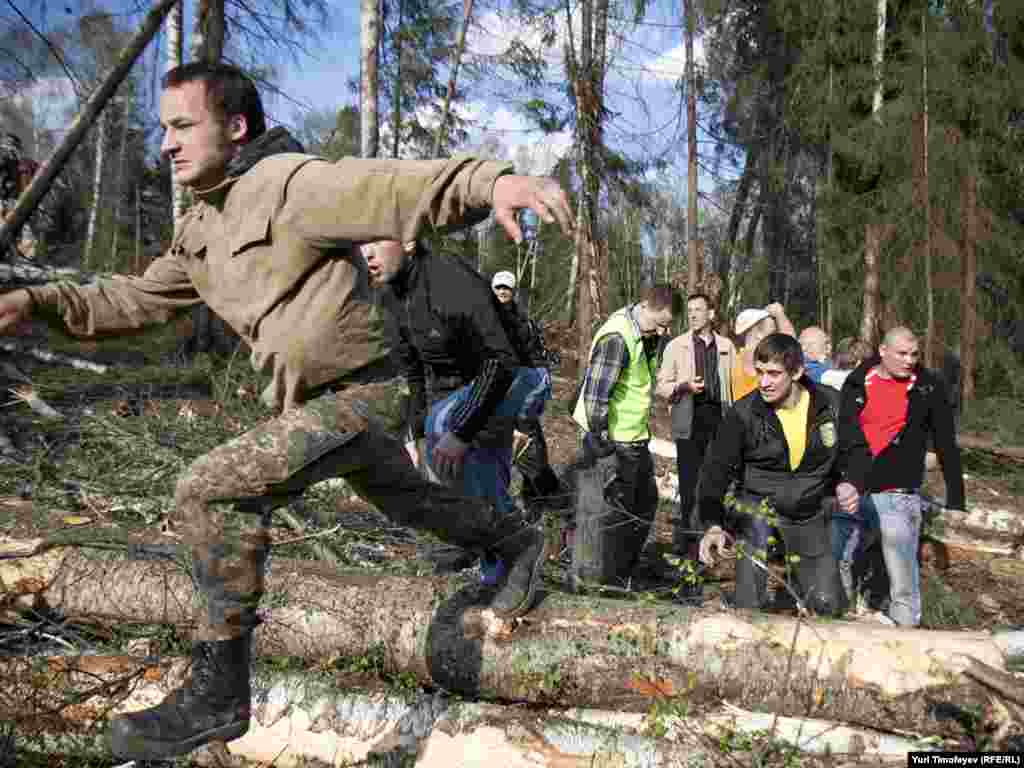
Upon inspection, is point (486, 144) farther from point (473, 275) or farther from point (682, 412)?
point (473, 275)

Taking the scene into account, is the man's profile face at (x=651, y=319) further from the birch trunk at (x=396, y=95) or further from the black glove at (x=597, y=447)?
the birch trunk at (x=396, y=95)

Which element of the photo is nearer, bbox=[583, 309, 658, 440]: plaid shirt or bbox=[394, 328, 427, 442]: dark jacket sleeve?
bbox=[394, 328, 427, 442]: dark jacket sleeve

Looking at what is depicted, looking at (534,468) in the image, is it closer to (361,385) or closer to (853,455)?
(853,455)

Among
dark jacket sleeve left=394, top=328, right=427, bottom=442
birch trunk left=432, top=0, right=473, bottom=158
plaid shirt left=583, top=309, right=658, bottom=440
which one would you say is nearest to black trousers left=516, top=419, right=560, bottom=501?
plaid shirt left=583, top=309, right=658, bottom=440

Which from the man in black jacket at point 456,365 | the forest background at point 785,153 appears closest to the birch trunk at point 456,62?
the forest background at point 785,153

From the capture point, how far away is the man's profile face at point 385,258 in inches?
159

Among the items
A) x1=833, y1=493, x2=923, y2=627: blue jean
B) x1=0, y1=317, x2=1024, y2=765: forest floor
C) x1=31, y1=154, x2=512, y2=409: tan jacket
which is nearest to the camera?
x1=31, y1=154, x2=512, y2=409: tan jacket

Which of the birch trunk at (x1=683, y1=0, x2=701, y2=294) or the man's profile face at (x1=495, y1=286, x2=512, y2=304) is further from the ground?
the birch trunk at (x1=683, y1=0, x2=701, y2=294)

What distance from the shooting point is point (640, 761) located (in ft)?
8.93

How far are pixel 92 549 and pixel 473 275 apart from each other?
2.19 metres

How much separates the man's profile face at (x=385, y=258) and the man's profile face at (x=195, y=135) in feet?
5.26

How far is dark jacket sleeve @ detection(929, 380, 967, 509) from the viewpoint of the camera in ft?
15.9

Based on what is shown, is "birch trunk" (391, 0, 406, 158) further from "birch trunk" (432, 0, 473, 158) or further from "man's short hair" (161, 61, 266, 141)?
"man's short hair" (161, 61, 266, 141)

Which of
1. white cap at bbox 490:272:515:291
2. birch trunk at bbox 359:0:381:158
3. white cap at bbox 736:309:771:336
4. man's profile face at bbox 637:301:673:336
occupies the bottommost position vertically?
man's profile face at bbox 637:301:673:336
